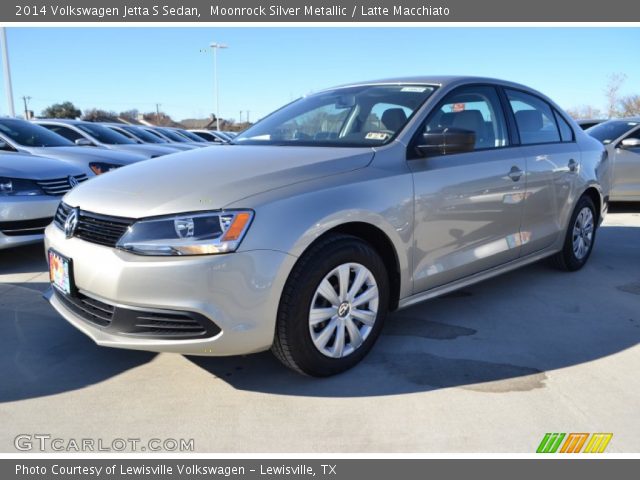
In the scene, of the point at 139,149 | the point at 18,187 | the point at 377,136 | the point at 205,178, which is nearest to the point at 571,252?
Result: the point at 377,136

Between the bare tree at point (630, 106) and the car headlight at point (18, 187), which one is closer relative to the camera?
the car headlight at point (18, 187)

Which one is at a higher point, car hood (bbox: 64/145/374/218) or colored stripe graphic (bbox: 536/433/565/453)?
car hood (bbox: 64/145/374/218)

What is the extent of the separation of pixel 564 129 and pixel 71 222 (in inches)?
154

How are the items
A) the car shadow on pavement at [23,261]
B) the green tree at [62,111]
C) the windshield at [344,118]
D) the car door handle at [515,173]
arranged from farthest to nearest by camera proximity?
the green tree at [62,111] → the car shadow on pavement at [23,261] → the car door handle at [515,173] → the windshield at [344,118]

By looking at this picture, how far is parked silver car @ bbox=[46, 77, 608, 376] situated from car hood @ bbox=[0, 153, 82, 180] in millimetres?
2100

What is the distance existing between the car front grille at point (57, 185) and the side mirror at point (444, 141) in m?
3.59

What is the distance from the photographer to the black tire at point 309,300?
247cm

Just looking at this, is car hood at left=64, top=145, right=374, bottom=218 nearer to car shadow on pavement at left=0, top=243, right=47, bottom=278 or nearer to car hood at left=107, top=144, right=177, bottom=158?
car shadow on pavement at left=0, top=243, right=47, bottom=278

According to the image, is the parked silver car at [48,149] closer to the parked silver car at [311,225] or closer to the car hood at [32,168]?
the car hood at [32,168]

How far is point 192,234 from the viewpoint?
2.34m

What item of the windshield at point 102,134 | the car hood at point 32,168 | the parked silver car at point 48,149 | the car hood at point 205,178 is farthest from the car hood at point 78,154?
the car hood at point 205,178

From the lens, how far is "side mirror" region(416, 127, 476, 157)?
3049mm

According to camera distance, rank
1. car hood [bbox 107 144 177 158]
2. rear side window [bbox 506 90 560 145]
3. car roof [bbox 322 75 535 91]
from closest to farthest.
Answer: car roof [bbox 322 75 535 91]
rear side window [bbox 506 90 560 145]
car hood [bbox 107 144 177 158]

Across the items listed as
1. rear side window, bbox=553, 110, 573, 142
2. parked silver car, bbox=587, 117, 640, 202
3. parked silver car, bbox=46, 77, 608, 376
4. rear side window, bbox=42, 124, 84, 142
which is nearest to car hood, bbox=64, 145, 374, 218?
parked silver car, bbox=46, 77, 608, 376
